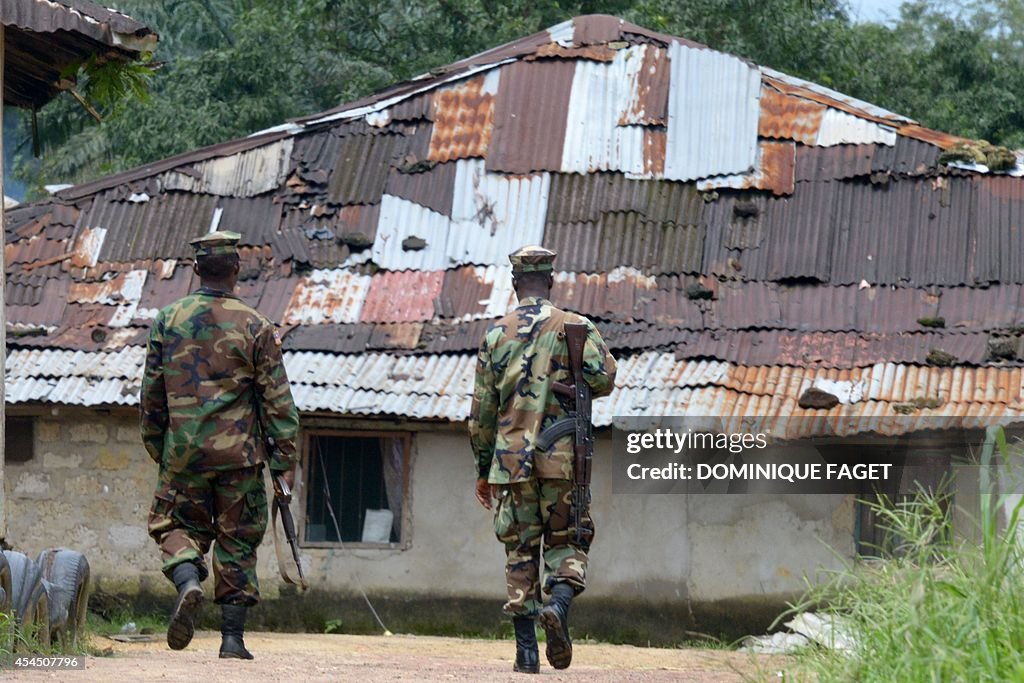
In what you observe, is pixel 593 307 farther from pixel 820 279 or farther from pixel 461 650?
pixel 461 650

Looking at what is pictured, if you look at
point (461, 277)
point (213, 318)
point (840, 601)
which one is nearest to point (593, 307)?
point (461, 277)

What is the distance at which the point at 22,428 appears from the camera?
12.2 m

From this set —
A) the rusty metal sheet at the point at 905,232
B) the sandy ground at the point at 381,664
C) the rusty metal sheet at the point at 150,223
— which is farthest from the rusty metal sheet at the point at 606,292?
the rusty metal sheet at the point at 150,223

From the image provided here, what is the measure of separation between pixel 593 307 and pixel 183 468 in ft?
18.8

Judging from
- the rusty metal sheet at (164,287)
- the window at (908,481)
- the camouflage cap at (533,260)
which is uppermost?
the rusty metal sheet at (164,287)

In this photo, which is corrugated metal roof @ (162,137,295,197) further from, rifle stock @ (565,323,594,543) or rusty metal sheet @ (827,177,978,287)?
rifle stock @ (565,323,594,543)

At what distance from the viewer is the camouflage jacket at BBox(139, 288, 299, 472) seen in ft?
22.7

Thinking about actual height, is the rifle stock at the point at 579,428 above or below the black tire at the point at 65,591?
above

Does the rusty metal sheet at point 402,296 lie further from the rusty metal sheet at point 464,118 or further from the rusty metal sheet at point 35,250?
the rusty metal sheet at point 35,250

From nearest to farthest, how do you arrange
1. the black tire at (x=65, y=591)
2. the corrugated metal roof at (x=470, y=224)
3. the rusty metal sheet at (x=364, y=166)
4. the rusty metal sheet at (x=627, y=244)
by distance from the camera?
the black tire at (x=65, y=591) → the rusty metal sheet at (x=627, y=244) → the corrugated metal roof at (x=470, y=224) → the rusty metal sheet at (x=364, y=166)

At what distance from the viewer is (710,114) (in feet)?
44.2

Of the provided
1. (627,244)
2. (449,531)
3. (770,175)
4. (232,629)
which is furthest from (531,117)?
(232,629)

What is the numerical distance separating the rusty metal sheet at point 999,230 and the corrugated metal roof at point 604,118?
110 inches

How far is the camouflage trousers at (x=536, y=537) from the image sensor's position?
6801mm
